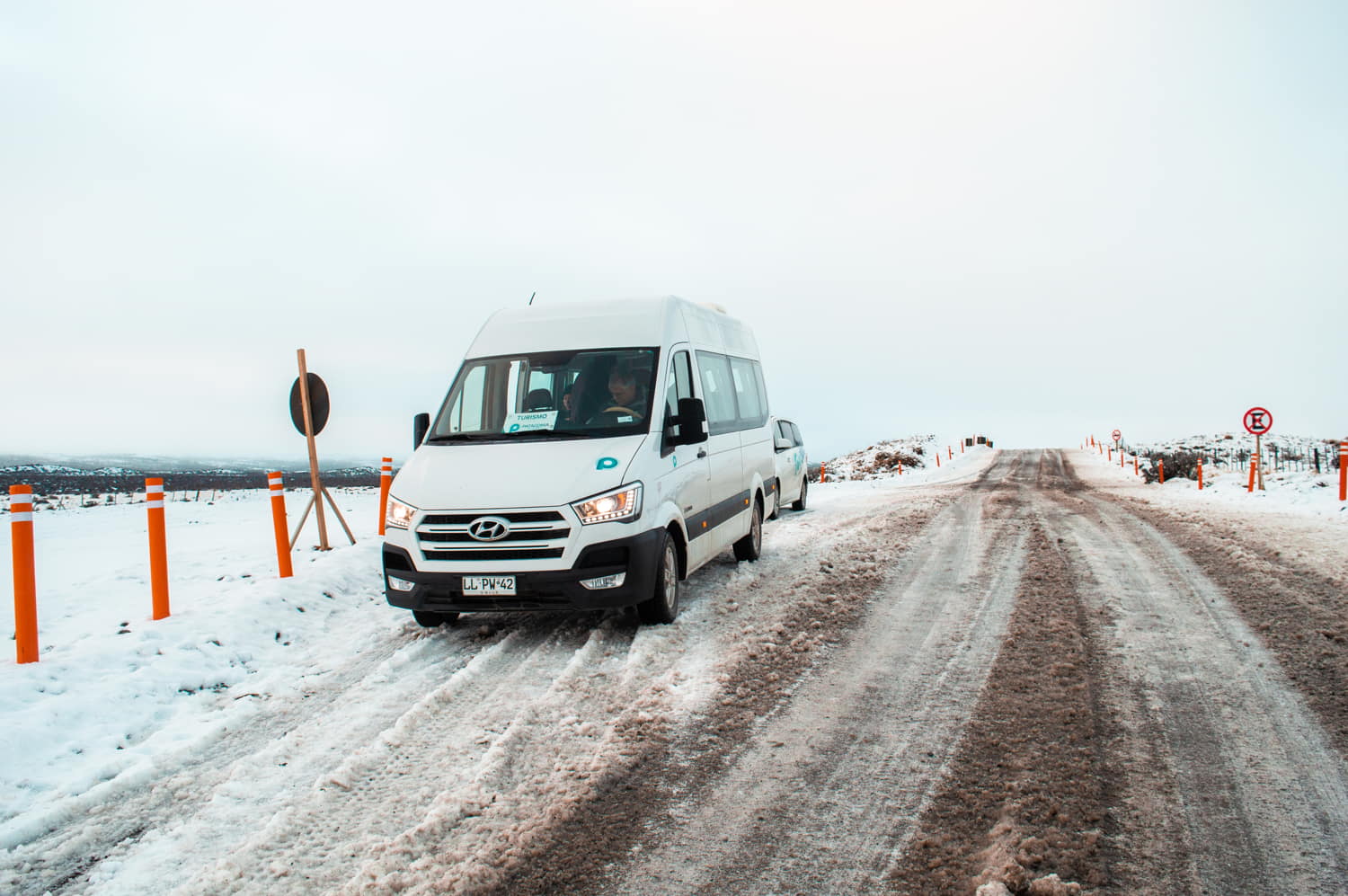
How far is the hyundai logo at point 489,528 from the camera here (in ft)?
18.3

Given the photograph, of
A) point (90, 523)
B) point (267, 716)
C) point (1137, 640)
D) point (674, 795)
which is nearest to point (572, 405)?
point (267, 716)

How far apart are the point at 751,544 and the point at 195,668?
546 cm

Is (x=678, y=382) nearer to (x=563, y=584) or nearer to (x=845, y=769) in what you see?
(x=563, y=584)

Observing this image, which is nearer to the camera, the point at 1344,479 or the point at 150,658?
the point at 150,658

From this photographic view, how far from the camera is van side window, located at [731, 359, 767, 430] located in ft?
29.5

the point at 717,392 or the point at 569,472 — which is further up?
the point at 717,392

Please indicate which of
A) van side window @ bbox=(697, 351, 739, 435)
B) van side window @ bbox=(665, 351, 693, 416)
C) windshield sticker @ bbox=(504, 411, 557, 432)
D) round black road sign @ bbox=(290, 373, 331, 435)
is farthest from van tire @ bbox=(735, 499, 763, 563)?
round black road sign @ bbox=(290, 373, 331, 435)

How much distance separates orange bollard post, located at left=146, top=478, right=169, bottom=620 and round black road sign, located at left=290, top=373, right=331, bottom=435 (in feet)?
10.9

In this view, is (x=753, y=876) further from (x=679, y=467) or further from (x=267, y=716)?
(x=679, y=467)

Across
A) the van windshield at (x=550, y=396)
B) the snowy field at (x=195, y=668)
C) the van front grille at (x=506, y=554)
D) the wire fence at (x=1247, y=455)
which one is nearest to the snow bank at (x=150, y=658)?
the snowy field at (x=195, y=668)

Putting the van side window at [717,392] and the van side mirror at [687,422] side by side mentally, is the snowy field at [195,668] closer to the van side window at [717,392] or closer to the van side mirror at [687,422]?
the van side mirror at [687,422]

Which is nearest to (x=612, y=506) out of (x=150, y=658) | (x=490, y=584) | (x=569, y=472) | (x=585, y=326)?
(x=569, y=472)

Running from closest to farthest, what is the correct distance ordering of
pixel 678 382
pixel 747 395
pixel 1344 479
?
1. pixel 678 382
2. pixel 747 395
3. pixel 1344 479

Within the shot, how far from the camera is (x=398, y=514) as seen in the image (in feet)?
19.4
